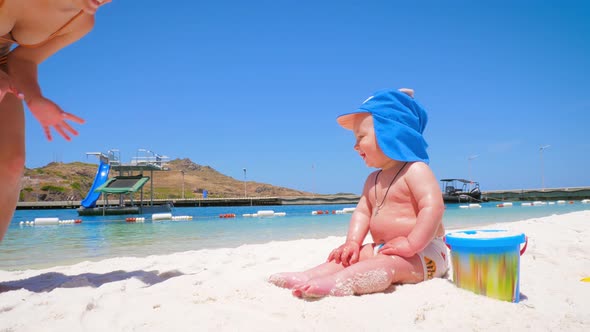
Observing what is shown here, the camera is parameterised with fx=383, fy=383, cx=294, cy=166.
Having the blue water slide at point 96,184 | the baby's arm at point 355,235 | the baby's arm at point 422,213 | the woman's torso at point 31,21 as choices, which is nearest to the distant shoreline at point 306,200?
the blue water slide at point 96,184

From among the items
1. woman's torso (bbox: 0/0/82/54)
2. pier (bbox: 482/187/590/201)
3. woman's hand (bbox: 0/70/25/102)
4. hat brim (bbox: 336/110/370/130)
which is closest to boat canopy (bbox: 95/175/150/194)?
woman's torso (bbox: 0/0/82/54)

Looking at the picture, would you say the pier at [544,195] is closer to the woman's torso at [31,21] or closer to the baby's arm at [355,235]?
the baby's arm at [355,235]

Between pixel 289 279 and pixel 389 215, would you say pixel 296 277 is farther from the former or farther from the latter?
pixel 389 215

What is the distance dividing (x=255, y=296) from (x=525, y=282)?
180cm

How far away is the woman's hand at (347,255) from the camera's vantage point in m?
2.66

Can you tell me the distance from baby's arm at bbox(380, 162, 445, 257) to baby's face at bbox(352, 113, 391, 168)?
0.90ft

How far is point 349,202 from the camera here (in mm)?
57188

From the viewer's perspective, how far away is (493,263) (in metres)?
2.12

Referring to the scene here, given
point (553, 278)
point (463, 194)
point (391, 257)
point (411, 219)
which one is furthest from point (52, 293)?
point (463, 194)

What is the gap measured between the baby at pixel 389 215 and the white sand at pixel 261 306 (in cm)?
9

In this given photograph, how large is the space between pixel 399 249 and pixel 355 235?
0.49 meters

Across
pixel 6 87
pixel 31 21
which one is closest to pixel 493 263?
pixel 6 87

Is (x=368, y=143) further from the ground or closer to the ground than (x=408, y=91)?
closer to the ground

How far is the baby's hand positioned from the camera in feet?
7.85
